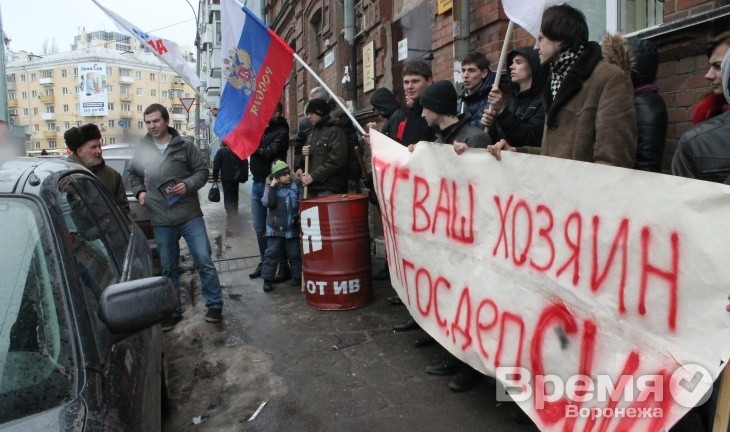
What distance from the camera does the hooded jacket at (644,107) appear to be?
2.92 meters

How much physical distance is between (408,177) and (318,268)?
185cm

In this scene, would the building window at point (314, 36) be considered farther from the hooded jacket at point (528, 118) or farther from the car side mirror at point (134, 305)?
the car side mirror at point (134, 305)

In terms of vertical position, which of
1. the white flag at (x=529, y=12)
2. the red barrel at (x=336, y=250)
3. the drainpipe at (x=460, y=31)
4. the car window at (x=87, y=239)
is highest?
the drainpipe at (x=460, y=31)

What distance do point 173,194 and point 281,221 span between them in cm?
136

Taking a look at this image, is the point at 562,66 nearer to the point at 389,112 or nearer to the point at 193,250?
the point at 389,112

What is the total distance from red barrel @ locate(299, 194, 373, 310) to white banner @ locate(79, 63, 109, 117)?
1697 inches

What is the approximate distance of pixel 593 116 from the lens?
2.76 meters

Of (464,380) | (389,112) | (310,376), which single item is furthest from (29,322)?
(389,112)

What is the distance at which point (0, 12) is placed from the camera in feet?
29.6

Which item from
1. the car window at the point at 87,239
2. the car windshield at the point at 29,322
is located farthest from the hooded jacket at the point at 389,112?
the car windshield at the point at 29,322

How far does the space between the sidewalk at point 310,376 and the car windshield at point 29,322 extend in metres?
1.78

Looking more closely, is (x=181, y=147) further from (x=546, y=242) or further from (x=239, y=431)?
(x=546, y=242)

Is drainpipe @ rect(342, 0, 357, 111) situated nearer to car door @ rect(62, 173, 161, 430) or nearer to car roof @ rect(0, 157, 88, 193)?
car door @ rect(62, 173, 161, 430)

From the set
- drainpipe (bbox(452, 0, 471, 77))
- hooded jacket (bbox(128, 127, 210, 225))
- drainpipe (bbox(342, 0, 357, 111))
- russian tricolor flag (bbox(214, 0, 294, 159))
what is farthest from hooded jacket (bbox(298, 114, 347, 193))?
drainpipe (bbox(342, 0, 357, 111))
